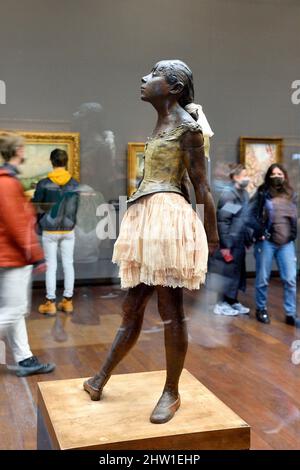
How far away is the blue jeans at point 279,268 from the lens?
4.39 meters

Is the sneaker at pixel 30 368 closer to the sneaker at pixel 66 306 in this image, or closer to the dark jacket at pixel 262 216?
the sneaker at pixel 66 306

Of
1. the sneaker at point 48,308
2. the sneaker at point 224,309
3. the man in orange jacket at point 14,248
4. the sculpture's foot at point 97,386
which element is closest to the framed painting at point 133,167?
the man in orange jacket at point 14,248

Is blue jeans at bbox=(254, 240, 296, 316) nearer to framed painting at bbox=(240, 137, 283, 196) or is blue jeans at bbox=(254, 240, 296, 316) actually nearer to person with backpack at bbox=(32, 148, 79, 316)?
framed painting at bbox=(240, 137, 283, 196)

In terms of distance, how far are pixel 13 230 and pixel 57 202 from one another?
3.16 ft

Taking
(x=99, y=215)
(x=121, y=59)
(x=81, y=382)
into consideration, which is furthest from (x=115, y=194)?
(x=81, y=382)

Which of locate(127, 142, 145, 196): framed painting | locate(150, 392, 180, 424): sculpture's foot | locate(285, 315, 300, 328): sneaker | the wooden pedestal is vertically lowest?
locate(285, 315, 300, 328): sneaker

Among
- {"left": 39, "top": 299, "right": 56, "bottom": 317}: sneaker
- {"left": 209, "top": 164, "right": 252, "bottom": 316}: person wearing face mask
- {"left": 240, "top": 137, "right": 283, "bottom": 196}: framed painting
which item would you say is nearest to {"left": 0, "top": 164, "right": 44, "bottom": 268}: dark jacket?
{"left": 39, "top": 299, "right": 56, "bottom": 317}: sneaker

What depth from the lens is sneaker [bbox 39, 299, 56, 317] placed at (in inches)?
155

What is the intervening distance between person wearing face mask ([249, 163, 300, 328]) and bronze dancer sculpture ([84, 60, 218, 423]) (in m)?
2.36

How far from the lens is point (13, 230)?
254 centimetres

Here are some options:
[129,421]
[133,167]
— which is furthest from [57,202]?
[129,421]

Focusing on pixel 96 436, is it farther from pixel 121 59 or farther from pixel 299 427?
pixel 121 59

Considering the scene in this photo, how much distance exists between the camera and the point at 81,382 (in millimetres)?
2295

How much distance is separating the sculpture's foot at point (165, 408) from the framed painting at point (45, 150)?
2.05m
